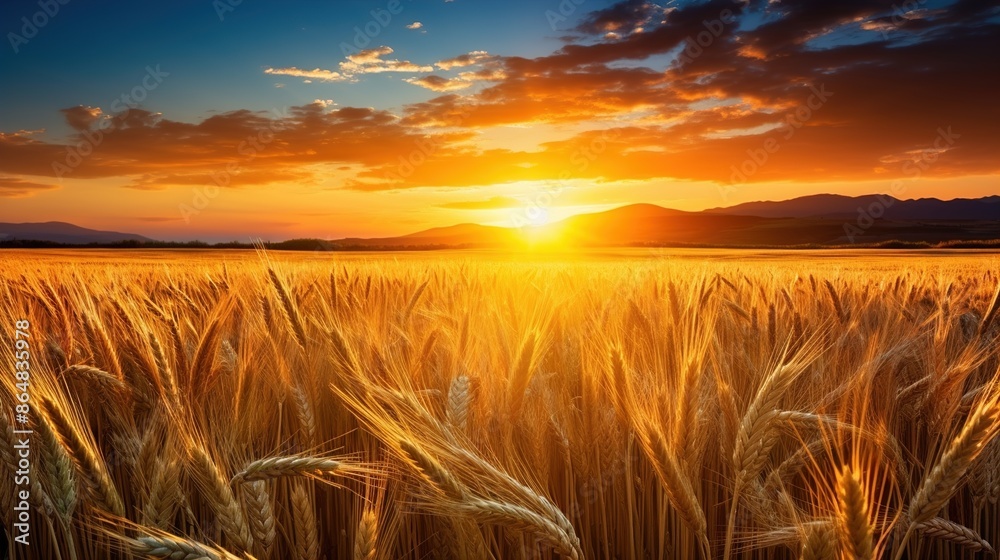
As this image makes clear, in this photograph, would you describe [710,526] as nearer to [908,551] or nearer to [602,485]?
[602,485]

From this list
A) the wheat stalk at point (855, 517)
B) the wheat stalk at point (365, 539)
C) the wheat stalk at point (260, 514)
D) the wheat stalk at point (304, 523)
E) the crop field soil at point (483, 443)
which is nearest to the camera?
the wheat stalk at point (855, 517)

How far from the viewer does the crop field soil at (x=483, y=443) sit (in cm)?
120

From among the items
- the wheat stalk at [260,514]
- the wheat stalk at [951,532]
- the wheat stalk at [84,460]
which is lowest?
the wheat stalk at [951,532]

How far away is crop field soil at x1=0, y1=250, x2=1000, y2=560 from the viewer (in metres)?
1.20

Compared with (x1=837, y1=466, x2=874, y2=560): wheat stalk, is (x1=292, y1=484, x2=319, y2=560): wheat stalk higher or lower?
lower

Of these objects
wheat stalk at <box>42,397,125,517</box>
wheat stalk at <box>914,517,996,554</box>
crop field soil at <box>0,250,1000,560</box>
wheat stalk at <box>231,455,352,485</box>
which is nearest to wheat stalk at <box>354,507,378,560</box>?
crop field soil at <box>0,250,1000,560</box>

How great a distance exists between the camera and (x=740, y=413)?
6.66 ft

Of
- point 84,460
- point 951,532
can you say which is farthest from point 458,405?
point 951,532

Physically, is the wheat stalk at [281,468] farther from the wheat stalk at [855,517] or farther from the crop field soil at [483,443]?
the wheat stalk at [855,517]

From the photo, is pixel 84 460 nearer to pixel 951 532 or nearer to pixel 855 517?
pixel 855 517

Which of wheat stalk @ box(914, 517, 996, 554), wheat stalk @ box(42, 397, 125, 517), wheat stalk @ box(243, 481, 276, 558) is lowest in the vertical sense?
wheat stalk @ box(914, 517, 996, 554)

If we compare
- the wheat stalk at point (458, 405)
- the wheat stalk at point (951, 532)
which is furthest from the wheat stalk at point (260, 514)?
the wheat stalk at point (951, 532)

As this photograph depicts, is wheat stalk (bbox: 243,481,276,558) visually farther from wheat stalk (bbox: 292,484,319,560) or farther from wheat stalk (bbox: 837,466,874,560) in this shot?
wheat stalk (bbox: 837,466,874,560)

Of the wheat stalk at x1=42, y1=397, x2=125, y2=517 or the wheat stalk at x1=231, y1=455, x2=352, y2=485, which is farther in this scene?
the wheat stalk at x1=42, y1=397, x2=125, y2=517
